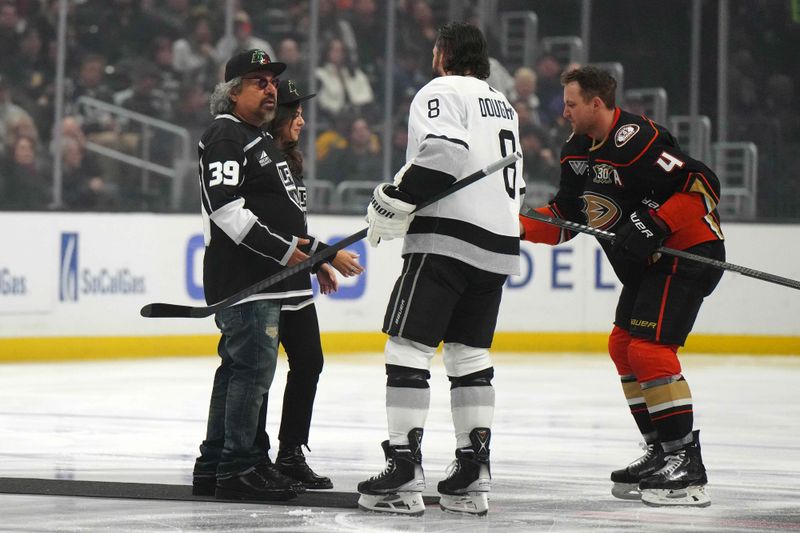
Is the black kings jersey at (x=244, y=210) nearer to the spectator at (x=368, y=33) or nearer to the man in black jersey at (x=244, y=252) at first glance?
the man in black jersey at (x=244, y=252)

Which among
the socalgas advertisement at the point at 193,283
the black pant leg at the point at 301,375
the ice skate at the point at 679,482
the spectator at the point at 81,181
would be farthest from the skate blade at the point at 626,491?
the spectator at the point at 81,181

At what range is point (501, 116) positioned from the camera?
4078 mm

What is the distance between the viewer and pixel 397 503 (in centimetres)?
396

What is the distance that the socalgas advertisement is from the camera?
876 cm

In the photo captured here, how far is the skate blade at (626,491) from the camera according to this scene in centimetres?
436

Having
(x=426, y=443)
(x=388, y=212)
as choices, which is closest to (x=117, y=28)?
(x=426, y=443)

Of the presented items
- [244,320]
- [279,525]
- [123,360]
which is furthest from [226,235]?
[123,360]

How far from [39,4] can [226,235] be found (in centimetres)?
623

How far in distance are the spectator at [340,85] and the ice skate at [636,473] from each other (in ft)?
22.3

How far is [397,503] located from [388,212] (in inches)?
34.1

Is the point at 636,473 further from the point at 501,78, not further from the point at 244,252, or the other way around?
the point at 501,78

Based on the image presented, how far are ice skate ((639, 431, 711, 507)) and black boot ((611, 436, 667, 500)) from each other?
14cm

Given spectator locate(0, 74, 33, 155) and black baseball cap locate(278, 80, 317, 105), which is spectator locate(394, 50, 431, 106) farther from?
black baseball cap locate(278, 80, 317, 105)

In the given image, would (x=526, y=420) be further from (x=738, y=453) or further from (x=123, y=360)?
(x=123, y=360)
